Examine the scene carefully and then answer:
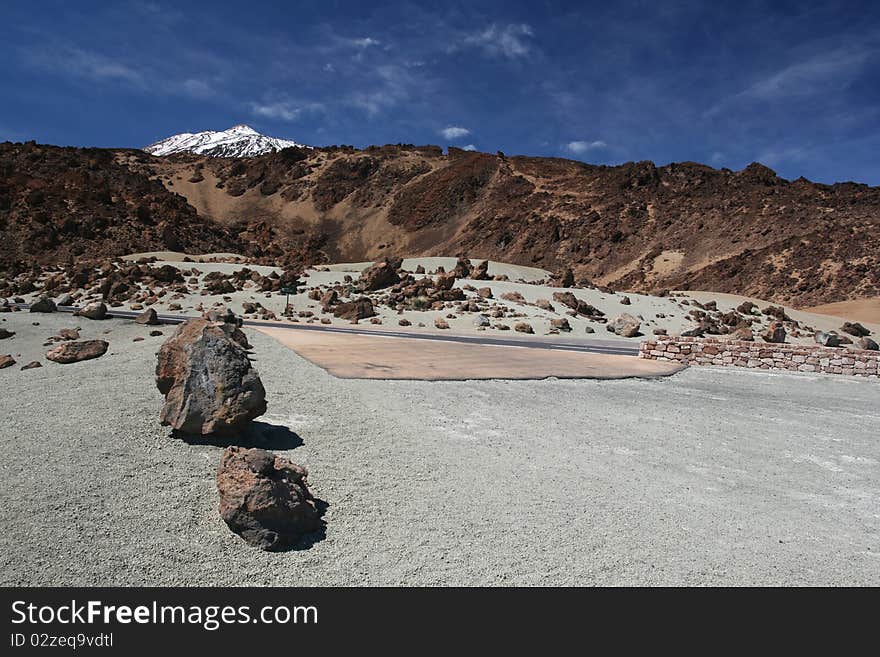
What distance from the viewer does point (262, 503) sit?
4.23 m

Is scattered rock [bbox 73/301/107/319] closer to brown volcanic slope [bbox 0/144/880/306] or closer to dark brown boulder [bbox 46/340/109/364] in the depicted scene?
dark brown boulder [bbox 46/340/109/364]

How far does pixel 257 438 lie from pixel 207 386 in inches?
31.7

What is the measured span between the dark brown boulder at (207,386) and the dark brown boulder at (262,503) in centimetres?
93

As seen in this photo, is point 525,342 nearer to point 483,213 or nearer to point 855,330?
point 855,330

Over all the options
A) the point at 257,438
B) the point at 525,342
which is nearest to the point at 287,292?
the point at 525,342

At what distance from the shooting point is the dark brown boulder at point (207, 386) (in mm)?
5441

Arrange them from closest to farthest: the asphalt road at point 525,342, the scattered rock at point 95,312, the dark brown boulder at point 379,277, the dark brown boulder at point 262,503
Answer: the dark brown boulder at point 262,503, the asphalt road at point 525,342, the scattered rock at point 95,312, the dark brown boulder at point 379,277

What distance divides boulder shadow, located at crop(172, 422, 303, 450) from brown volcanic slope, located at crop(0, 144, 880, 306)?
47027 mm

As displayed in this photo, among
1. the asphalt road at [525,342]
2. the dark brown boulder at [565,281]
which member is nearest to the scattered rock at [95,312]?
the asphalt road at [525,342]

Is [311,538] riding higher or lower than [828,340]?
lower

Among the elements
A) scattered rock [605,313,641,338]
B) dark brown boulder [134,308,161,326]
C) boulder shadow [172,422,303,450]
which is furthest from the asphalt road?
boulder shadow [172,422,303,450]

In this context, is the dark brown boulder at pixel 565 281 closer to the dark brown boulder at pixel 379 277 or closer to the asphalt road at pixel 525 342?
the dark brown boulder at pixel 379 277

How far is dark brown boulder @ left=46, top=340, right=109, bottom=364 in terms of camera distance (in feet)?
32.5

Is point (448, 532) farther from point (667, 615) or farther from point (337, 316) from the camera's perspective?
point (337, 316)
